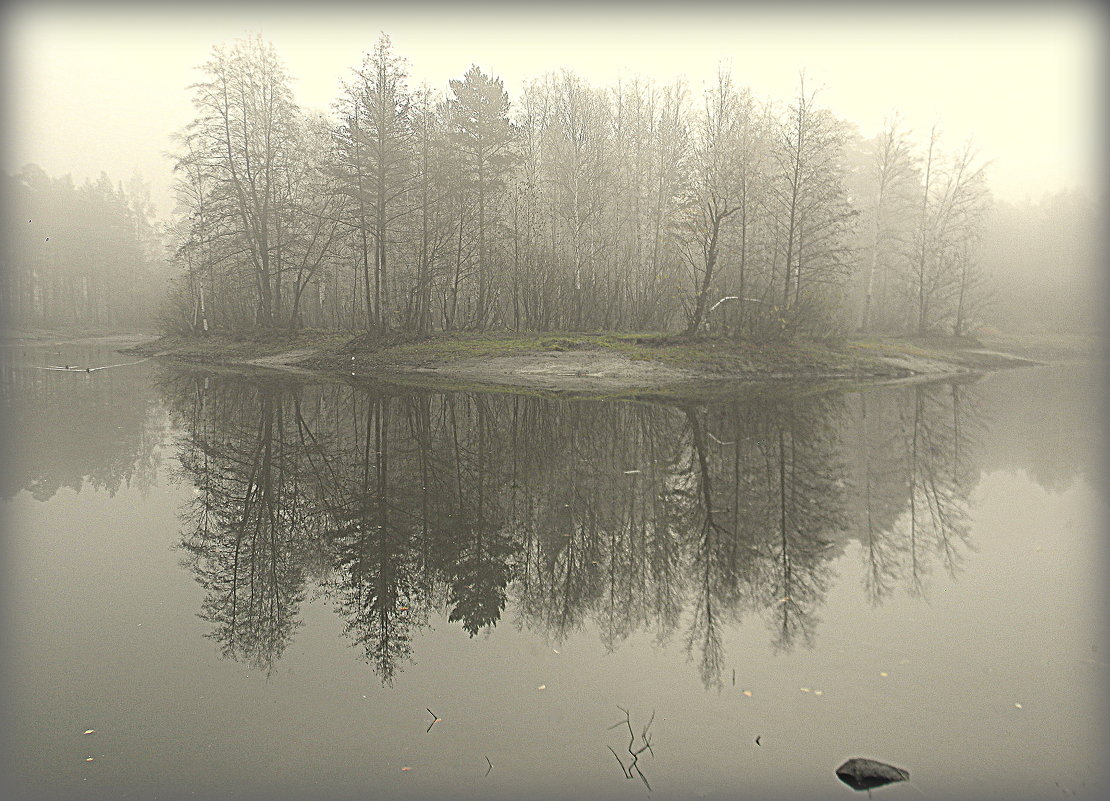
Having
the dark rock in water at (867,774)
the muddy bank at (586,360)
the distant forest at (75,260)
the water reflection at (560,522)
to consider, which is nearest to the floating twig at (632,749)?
the water reflection at (560,522)

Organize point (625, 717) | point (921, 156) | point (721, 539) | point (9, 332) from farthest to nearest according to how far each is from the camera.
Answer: point (9, 332), point (921, 156), point (721, 539), point (625, 717)

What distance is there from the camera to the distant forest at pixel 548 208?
2491cm

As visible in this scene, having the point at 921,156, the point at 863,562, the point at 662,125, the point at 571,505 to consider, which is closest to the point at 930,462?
the point at 863,562

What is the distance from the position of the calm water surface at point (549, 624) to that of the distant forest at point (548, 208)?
631 inches

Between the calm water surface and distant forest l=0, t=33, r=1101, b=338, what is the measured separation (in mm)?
16036

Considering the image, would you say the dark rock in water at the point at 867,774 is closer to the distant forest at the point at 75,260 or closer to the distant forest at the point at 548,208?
the distant forest at the point at 548,208

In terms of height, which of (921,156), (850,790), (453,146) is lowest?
(850,790)

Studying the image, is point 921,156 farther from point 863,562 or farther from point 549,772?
point 549,772

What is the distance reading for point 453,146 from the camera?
88.1 ft

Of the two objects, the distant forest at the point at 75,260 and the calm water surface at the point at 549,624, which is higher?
the distant forest at the point at 75,260

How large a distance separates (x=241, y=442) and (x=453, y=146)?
20.7 meters

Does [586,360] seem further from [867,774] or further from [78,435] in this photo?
[867,774]

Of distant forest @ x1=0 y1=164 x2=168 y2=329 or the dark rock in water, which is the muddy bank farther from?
distant forest @ x1=0 y1=164 x2=168 y2=329

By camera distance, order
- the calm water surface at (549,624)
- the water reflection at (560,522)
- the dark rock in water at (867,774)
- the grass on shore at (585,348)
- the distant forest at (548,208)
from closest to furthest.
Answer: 1. the dark rock in water at (867,774)
2. the calm water surface at (549,624)
3. the water reflection at (560,522)
4. the grass on shore at (585,348)
5. the distant forest at (548,208)
